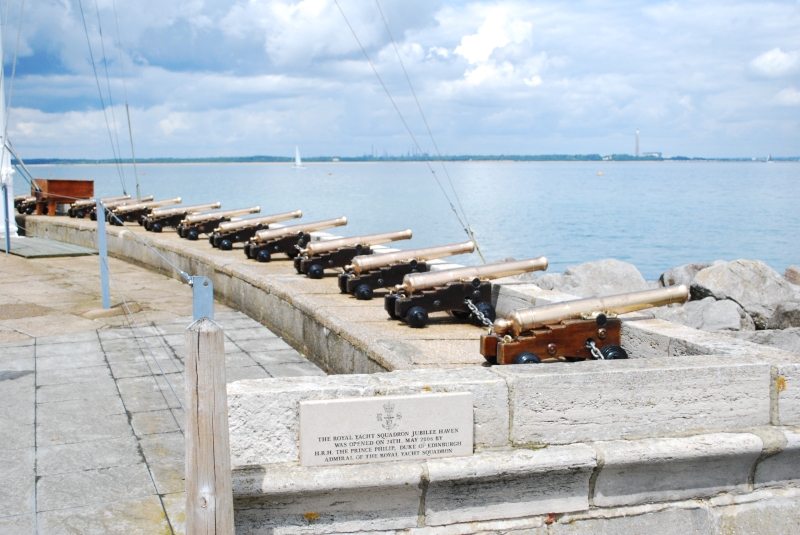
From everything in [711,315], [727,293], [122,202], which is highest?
[122,202]

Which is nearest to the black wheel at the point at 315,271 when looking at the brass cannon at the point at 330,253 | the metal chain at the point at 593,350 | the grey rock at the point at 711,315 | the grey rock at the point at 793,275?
the brass cannon at the point at 330,253

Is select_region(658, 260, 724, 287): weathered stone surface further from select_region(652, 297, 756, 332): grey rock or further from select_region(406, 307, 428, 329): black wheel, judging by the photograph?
select_region(406, 307, 428, 329): black wheel

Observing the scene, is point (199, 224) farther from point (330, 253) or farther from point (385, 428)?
point (385, 428)

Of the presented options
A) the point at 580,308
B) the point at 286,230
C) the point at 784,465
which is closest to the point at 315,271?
the point at 286,230

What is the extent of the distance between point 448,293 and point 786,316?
17.8 feet

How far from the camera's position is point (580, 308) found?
4.62 meters

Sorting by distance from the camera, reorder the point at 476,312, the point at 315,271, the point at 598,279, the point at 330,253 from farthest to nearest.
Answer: the point at 598,279, the point at 330,253, the point at 315,271, the point at 476,312

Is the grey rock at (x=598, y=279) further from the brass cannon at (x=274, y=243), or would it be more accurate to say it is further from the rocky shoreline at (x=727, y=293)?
the brass cannon at (x=274, y=243)

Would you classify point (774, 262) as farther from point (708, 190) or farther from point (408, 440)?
point (708, 190)

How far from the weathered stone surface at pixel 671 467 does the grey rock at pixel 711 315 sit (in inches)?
240

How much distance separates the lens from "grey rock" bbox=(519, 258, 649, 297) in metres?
13.1

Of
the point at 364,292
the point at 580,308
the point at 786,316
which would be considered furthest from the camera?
the point at 786,316

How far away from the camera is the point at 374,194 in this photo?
64.2m

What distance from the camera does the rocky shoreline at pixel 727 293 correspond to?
9.34 meters
